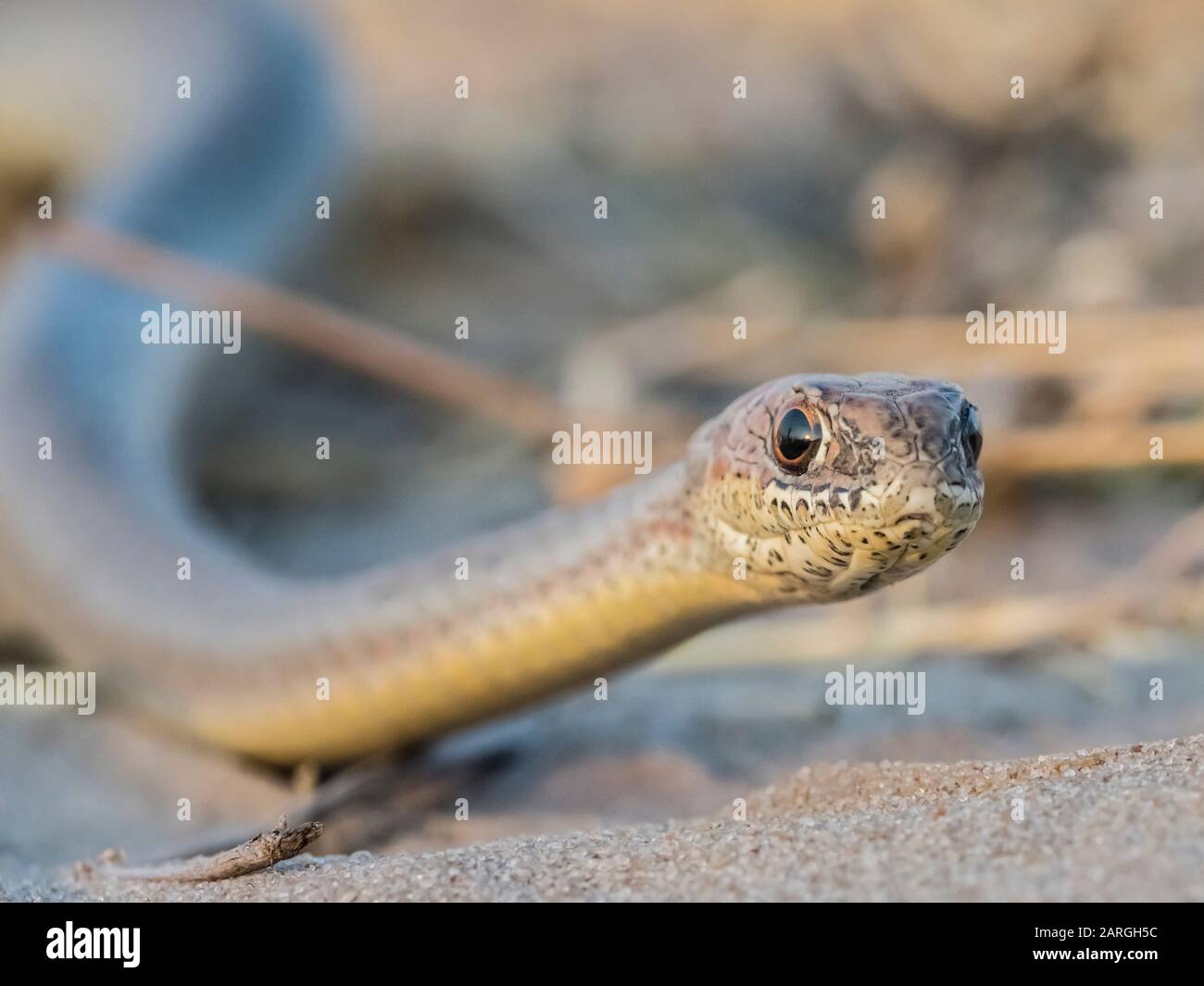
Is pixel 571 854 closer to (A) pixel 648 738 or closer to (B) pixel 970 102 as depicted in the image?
(A) pixel 648 738

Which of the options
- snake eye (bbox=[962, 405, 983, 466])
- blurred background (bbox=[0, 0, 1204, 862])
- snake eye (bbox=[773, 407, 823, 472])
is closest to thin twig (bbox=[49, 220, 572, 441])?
blurred background (bbox=[0, 0, 1204, 862])

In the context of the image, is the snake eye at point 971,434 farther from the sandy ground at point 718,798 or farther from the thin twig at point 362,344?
the thin twig at point 362,344

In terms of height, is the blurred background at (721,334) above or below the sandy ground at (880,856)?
above

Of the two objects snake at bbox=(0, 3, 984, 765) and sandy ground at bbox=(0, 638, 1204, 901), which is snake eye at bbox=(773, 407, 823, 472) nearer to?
snake at bbox=(0, 3, 984, 765)

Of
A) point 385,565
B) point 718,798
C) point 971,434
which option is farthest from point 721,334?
point 971,434

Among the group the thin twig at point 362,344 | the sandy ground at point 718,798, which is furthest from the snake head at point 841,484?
the thin twig at point 362,344
